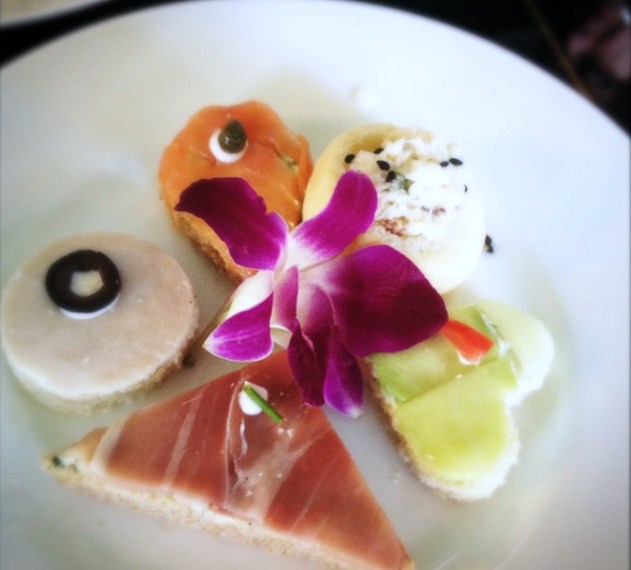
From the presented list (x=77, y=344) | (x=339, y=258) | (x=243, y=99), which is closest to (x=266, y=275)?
(x=339, y=258)

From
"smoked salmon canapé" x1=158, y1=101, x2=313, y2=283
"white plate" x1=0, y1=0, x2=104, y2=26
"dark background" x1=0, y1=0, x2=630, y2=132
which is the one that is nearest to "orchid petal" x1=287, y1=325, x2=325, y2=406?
"smoked salmon canapé" x1=158, y1=101, x2=313, y2=283

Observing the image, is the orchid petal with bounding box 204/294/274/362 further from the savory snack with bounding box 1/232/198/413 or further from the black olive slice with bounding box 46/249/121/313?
the black olive slice with bounding box 46/249/121/313

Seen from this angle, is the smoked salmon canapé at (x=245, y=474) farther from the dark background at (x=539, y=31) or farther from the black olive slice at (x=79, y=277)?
the dark background at (x=539, y=31)

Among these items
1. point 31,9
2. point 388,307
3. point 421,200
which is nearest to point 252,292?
point 388,307

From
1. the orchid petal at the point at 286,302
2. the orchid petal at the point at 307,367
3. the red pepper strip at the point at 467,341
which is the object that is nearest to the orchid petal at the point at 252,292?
the orchid petal at the point at 286,302

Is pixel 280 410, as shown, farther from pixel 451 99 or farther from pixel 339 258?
pixel 451 99

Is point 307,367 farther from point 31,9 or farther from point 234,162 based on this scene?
point 31,9
